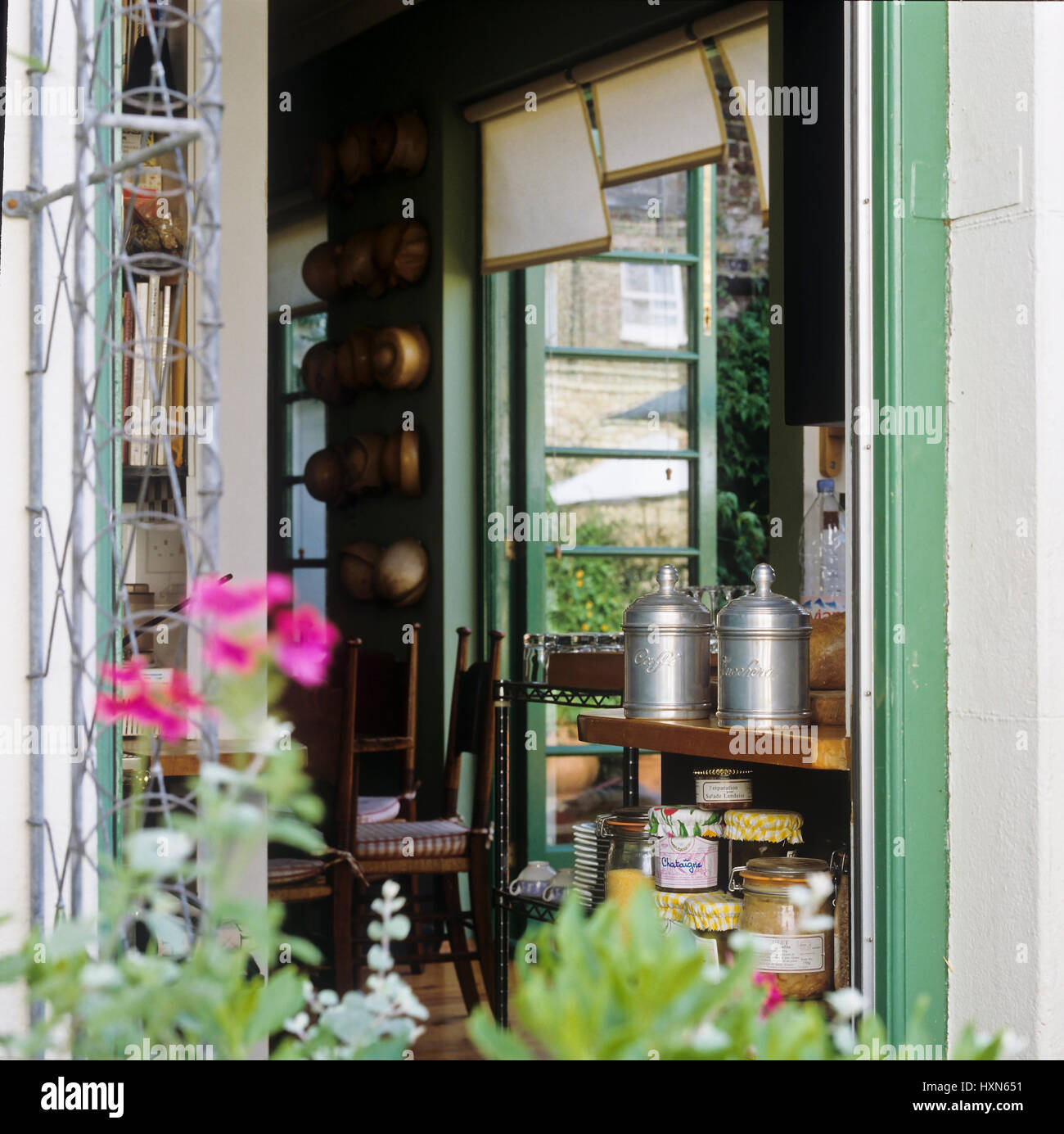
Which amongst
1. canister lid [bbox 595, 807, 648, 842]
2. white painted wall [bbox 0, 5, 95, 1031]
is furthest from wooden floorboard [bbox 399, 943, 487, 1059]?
white painted wall [bbox 0, 5, 95, 1031]

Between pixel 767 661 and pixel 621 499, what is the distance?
2.99m

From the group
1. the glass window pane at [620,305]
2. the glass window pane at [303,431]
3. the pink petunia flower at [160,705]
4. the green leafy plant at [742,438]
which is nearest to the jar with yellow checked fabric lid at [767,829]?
the pink petunia flower at [160,705]

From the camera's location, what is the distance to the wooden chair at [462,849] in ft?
13.1

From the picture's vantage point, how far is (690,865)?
2479mm

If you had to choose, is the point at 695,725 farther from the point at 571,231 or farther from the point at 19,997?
the point at 571,231

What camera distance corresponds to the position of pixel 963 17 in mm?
2127

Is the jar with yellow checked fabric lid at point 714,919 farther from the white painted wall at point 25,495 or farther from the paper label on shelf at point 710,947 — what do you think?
the white painted wall at point 25,495

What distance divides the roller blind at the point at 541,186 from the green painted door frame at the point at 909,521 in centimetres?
262

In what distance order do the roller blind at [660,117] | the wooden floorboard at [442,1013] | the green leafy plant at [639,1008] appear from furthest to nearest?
the roller blind at [660,117]
the wooden floorboard at [442,1013]
the green leafy plant at [639,1008]

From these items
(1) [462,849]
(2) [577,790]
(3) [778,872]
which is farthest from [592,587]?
(3) [778,872]

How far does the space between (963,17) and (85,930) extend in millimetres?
1776

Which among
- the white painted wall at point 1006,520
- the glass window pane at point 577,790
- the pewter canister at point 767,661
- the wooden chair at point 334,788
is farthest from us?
the glass window pane at point 577,790

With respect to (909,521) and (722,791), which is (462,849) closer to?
(722,791)

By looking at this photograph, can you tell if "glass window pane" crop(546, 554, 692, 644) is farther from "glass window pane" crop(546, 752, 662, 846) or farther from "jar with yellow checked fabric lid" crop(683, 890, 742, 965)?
"jar with yellow checked fabric lid" crop(683, 890, 742, 965)
